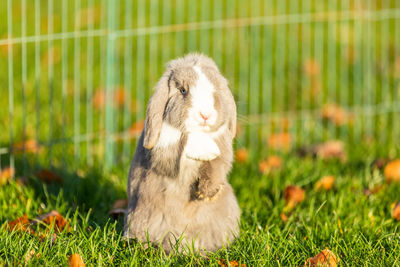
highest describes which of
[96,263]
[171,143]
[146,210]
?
[171,143]

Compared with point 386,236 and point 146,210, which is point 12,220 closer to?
point 146,210

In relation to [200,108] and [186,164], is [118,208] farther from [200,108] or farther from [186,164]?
[200,108]

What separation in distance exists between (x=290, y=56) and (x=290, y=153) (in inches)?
74.2

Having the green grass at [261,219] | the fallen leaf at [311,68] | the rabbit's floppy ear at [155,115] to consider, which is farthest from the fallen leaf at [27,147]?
the fallen leaf at [311,68]

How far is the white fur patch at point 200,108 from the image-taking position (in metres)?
2.98

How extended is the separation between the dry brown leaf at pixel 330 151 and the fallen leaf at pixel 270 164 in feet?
1.03

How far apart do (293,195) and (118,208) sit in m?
1.08

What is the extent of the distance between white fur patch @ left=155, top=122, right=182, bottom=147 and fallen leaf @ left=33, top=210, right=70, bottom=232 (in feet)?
2.63

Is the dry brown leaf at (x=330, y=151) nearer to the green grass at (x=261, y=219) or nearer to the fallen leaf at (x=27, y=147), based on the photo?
the green grass at (x=261, y=219)

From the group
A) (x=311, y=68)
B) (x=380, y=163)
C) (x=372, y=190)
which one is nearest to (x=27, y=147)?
(x=372, y=190)

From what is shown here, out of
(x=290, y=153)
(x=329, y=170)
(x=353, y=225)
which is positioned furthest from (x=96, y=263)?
(x=290, y=153)

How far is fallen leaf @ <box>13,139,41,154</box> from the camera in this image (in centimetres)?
459

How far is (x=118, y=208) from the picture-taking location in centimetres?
402

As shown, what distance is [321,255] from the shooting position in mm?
3176
